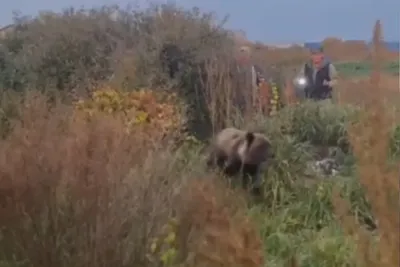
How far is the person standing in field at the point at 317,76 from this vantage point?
7871mm

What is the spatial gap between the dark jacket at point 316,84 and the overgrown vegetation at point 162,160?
2.23ft

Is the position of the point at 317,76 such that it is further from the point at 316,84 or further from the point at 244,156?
the point at 244,156

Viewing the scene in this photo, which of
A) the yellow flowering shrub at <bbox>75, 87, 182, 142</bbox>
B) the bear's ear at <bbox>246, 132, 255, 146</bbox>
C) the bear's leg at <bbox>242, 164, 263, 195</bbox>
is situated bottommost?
the bear's leg at <bbox>242, 164, 263, 195</bbox>

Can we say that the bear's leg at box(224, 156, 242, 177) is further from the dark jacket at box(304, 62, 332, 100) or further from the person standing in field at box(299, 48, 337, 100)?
the dark jacket at box(304, 62, 332, 100)

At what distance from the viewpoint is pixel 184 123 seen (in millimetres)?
7266

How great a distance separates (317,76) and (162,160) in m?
4.77

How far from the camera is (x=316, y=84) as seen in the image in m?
8.22

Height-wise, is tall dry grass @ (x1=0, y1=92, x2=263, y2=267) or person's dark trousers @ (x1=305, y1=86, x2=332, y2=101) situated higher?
tall dry grass @ (x1=0, y1=92, x2=263, y2=267)

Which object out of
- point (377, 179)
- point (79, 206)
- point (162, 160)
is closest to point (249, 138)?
point (162, 160)

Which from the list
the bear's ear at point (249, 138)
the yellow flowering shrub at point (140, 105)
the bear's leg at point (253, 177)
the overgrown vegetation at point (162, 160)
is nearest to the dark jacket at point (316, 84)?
the overgrown vegetation at point (162, 160)

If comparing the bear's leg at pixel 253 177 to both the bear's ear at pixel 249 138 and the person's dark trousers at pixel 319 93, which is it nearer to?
the bear's ear at pixel 249 138

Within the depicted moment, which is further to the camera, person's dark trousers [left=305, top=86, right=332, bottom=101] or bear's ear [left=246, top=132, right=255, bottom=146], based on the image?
person's dark trousers [left=305, top=86, right=332, bottom=101]

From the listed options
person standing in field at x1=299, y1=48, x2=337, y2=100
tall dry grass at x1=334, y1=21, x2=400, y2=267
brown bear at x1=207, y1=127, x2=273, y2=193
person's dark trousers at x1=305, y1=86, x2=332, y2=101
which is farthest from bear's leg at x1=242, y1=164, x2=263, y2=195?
tall dry grass at x1=334, y1=21, x2=400, y2=267

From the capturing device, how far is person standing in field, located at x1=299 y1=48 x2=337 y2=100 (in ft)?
25.8
